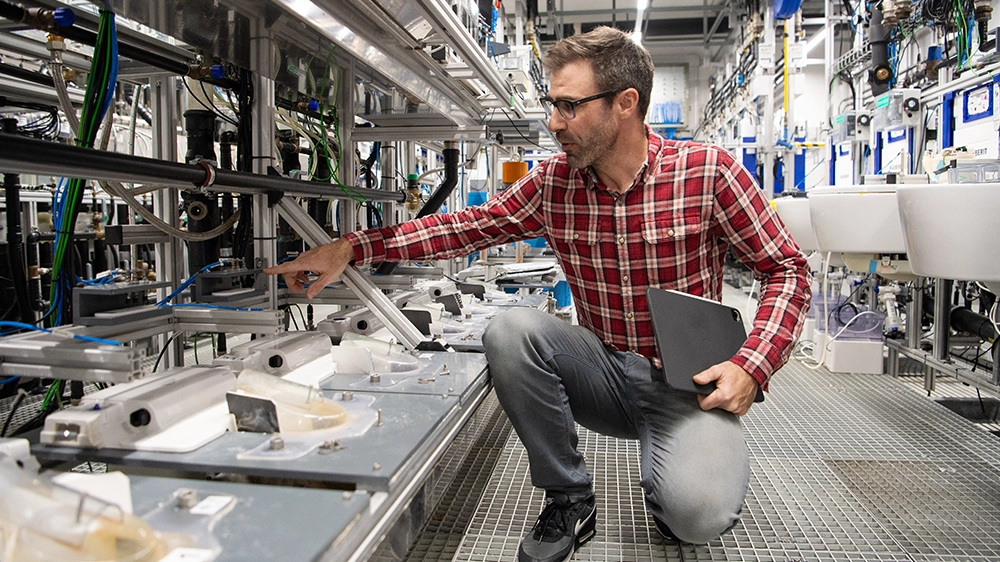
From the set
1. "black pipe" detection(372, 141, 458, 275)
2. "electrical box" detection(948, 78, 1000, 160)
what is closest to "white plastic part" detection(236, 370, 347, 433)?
"black pipe" detection(372, 141, 458, 275)

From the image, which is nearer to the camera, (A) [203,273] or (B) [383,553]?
(B) [383,553]

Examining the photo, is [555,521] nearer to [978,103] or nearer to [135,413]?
[135,413]

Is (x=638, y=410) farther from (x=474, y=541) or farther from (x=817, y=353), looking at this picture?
(x=817, y=353)

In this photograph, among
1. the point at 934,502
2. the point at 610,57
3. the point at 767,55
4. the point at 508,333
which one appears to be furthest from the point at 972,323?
the point at 767,55

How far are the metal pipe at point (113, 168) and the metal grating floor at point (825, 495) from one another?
1.09 m

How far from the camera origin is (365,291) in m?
1.79

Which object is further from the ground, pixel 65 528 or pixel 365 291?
pixel 365 291

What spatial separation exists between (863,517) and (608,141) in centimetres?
135

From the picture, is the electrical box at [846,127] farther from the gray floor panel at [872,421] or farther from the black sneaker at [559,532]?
the black sneaker at [559,532]

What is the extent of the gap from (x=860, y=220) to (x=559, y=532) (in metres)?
2.47

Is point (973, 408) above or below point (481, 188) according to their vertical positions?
below

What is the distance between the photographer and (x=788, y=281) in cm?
163

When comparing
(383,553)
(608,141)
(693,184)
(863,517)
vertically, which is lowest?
(863,517)

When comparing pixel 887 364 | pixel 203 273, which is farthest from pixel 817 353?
pixel 203 273
